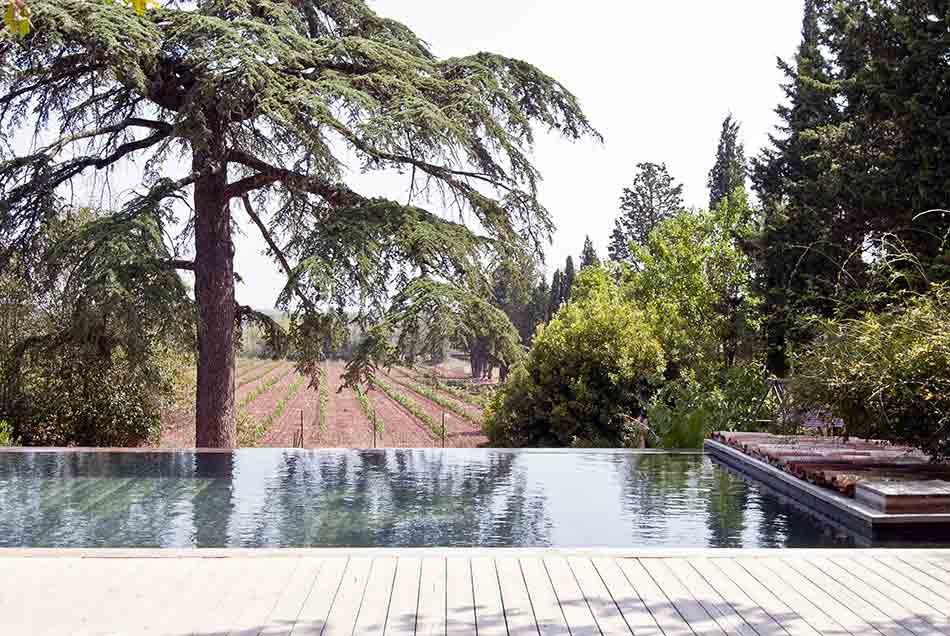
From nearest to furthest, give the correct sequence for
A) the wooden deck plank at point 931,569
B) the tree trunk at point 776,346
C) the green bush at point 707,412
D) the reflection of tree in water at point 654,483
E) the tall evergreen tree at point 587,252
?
the wooden deck plank at point 931,569, the reflection of tree in water at point 654,483, the green bush at point 707,412, the tree trunk at point 776,346, the tall evergreen tree at point 587,252

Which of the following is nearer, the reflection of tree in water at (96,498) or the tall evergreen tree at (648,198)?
the reflection of tree in water at (96,498)

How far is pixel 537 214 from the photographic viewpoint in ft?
48.7

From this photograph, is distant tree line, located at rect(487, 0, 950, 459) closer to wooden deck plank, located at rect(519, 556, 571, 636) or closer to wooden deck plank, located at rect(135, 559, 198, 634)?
wooden deck plank, located at rect(519, 556, 571, 636)

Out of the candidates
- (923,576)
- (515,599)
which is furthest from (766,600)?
(515,599)

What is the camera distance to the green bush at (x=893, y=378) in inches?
262

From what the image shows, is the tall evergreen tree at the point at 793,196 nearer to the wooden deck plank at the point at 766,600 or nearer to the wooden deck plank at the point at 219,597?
the wooden deck plank at the point at 766,600

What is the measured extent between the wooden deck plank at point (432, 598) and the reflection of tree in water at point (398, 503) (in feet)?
4.97

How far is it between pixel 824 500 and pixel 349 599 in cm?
398

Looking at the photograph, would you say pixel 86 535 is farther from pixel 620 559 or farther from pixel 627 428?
pixel 627 428

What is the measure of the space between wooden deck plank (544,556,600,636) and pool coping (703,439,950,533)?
88.4 inches

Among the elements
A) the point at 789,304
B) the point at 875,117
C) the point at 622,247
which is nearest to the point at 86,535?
the point at 875,117

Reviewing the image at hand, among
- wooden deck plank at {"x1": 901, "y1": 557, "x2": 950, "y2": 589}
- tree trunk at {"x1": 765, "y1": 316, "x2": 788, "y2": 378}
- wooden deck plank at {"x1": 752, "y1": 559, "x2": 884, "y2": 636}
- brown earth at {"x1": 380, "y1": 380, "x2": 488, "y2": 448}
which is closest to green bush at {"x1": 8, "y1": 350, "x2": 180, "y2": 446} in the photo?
brown earth at {"x1": 380, "y1": 380, "x2": 488, "y2": 448}

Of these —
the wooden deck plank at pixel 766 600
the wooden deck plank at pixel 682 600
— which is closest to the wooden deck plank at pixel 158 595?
the wooden deck plank at pixel 682 600

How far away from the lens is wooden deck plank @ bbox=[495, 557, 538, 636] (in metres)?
3.68
